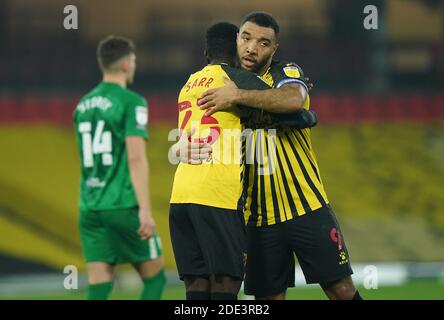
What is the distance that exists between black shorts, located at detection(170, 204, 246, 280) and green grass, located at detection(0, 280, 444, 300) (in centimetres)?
463

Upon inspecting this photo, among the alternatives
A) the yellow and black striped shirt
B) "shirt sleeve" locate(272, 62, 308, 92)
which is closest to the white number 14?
the yellow and black striped shirt

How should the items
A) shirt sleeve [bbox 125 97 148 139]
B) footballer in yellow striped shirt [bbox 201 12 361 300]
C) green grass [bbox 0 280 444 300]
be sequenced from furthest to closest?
green grass [bbox 0 280 444 300], shirt sleeve [bbox 125 97 148 139], footballer in yellow striped shirt [bbox 201 12 361 300]

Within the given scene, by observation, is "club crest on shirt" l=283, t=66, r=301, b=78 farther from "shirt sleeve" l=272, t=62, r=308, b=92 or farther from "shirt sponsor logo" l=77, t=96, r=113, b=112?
"shirt sponsor logo" l=77, t=96, r=113, b=112

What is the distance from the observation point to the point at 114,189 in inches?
265

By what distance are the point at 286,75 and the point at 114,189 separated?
7.00ft

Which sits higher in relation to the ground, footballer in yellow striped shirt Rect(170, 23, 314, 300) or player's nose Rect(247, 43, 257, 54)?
player's nose Rect(247, 43, 257, 54)

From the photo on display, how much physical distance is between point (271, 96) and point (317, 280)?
113cm

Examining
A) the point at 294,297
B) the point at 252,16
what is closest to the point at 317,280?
the point at 252,16

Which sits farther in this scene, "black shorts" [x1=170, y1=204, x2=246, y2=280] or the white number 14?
the white number 14

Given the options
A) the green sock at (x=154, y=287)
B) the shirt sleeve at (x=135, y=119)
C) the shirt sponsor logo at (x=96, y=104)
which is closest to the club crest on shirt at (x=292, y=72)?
the shirt sleeve at (x=135, y=119)

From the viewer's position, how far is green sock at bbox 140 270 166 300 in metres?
6.74

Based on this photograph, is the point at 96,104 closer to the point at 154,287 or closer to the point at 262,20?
the point at 154,287

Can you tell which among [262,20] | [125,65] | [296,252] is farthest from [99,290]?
[262,20]

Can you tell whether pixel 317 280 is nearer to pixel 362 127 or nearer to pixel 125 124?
pixel 125 124
